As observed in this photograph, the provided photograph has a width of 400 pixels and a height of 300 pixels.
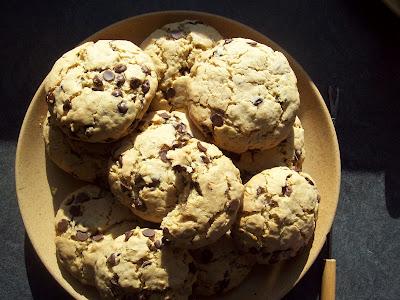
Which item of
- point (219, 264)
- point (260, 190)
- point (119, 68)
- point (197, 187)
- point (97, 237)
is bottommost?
point (219, 264)

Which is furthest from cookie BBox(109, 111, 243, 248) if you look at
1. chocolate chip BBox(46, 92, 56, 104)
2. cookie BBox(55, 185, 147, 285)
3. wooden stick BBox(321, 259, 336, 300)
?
wooden stick BBox(321, 259, 336, 300)

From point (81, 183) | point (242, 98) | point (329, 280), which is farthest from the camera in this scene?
point (329, 280)

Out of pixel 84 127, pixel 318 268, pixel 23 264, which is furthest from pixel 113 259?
pixel 318 268

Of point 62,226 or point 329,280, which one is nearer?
point 62,226

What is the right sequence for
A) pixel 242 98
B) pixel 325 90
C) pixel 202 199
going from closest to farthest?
pixel 202 199
pixel 242 98
pixel 325 90

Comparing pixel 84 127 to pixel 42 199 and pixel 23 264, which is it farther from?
pixel 23 264

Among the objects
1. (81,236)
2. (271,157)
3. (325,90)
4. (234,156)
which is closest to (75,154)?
(81,236)

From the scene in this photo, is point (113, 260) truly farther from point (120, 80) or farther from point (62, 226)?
point (120, 80)

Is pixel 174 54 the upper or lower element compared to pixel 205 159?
Result: upper
